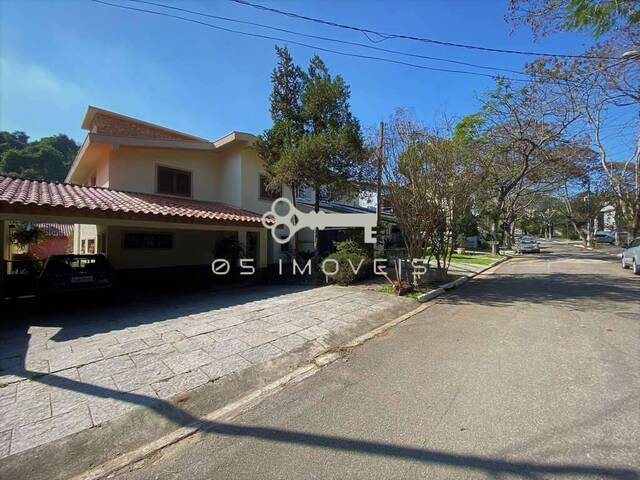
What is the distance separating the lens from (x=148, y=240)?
1220 cm

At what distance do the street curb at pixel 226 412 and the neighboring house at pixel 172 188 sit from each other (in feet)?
19.7

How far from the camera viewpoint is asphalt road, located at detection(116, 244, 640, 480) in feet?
7.77

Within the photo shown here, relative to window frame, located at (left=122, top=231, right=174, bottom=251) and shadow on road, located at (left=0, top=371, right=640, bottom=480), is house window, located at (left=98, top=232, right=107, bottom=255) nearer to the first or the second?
window frame, located at (left=122, top=231, right=174, bottom=251)

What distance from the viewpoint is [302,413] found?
10.3 ft

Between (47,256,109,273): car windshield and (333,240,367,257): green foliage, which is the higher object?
(333,240,367,257): green foliage

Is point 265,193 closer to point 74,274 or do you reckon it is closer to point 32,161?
point 74,274

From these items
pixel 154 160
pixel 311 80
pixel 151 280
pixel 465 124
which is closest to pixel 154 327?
pixel 151 280

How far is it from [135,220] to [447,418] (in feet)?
25.5

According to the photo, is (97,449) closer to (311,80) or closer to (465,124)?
(311,80)

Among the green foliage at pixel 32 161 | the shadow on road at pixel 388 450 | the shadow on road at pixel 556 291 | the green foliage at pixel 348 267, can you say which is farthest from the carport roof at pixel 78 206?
the green foliage at pixel 32 161

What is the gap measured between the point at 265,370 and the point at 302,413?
1.22m

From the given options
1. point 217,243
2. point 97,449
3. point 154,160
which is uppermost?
point 154,160

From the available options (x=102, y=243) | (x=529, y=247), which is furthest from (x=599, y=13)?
(x=529, y=247)

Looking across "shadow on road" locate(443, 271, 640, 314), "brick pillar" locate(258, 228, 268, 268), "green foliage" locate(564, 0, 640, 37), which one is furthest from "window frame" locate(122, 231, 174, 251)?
"green foliage" locate(564, 0, 640, 37)
